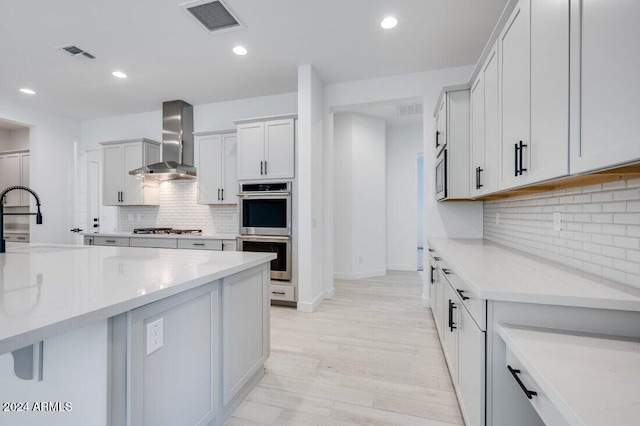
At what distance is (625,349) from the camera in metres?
0.89

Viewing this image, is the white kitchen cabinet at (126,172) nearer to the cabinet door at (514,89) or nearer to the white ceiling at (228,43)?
the white ceiling at (228,43)

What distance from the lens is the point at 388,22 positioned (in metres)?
2.77

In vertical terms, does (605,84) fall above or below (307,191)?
above

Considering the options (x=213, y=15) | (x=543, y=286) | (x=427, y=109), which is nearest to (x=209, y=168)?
(x=213, y=15)

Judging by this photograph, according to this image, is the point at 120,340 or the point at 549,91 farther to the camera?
the point at 549,91

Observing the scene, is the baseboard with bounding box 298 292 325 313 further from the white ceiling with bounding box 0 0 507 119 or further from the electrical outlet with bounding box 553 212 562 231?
the white ceiling with bounding box 0 0 507 119

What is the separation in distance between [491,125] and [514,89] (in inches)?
17.2

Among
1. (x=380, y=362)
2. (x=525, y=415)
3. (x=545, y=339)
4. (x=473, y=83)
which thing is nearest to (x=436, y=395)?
(x=380, y=362)

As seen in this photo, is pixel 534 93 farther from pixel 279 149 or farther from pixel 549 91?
pixel 279 149

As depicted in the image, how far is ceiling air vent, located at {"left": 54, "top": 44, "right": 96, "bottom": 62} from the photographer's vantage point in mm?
3188

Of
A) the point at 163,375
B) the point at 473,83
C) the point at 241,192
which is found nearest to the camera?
the point at 163,375

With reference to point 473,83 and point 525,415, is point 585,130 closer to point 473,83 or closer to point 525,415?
point 525,415

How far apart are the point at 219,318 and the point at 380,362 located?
4.64 feet

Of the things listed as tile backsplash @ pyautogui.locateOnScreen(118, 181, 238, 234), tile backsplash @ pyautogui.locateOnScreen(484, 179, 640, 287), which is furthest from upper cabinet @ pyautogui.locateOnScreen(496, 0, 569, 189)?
tile backsplash @ pyautogui.locateOnScreen(118, 181, 238, 234)
